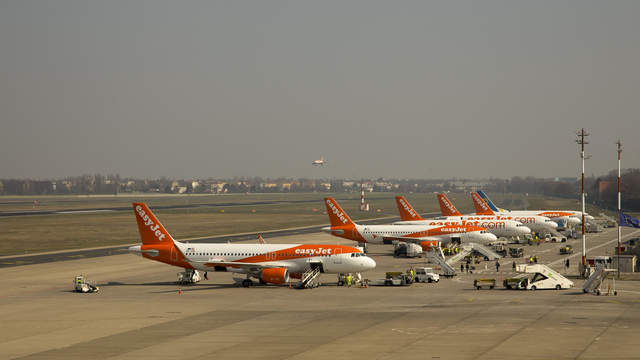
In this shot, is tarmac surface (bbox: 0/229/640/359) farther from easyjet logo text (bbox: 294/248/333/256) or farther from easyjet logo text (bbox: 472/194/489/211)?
easyjet logo text (bbox: 472/194/489/211)

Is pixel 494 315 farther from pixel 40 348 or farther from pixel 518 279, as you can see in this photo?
pixel 40 348

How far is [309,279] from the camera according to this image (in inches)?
2965

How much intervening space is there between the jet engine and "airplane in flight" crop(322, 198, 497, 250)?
3893 cm

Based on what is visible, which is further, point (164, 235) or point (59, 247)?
point (59, 247)

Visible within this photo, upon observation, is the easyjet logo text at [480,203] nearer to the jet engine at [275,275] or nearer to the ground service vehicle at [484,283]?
the ground service vehicle at [484,283]

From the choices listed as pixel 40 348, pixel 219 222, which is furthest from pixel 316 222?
pixel 40 348

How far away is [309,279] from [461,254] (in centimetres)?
3120

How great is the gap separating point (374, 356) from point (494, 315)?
16.9 metres

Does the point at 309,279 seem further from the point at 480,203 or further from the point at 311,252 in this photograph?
the point at 480,203

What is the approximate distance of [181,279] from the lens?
259ft

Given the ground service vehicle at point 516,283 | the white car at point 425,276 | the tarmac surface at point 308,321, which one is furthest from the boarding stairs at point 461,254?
the ground service vehicle at point 516,283

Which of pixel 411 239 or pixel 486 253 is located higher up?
pixel 411 239

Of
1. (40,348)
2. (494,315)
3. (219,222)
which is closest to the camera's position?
(40,348)

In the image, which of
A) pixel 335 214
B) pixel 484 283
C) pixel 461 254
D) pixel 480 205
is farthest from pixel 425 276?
pixel 480 205
